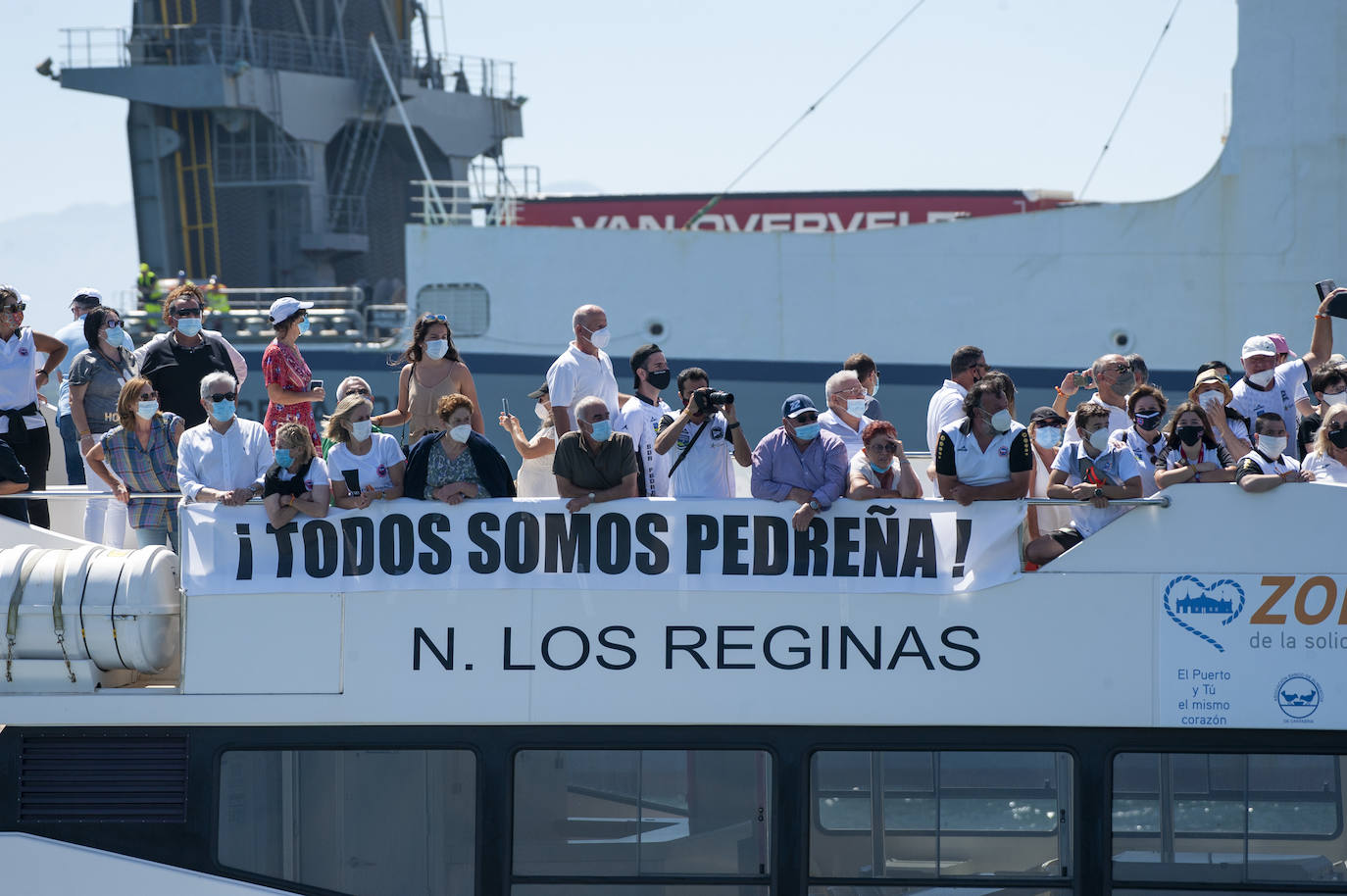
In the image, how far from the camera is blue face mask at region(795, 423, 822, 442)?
5711mm

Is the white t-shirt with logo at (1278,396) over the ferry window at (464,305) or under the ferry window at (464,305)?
under

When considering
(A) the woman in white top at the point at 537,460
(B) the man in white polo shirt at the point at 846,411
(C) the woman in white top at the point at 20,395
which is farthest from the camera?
(A) the woman in white top at the point at 537,460

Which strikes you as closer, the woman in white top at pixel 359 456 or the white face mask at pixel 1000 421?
the white face mask at pixel 1000 421

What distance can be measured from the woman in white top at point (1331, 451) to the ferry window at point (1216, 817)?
121 centimetres

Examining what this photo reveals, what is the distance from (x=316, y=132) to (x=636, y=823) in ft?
89.1

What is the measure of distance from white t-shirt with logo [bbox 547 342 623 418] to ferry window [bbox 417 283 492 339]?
1557 centimetres

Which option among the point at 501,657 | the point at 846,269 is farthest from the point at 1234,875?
the point at 846,269

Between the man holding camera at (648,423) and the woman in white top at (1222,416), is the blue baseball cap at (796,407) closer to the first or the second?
the man holding camera at (648,423)

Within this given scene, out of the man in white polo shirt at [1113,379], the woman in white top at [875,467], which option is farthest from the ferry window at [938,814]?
the man in white polo shirt at [1113,379]

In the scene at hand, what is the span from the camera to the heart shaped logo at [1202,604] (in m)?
5.56

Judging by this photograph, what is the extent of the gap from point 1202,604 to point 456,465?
323 centimetres

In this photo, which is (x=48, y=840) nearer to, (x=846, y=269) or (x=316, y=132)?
(x=846, y=269)

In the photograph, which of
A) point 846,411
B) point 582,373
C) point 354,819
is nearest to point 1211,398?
point 846,411

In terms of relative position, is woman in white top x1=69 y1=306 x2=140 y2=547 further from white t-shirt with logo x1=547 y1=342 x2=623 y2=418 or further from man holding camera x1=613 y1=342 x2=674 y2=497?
man holding camera x1=613 y1=342 x2=674 y2=497
